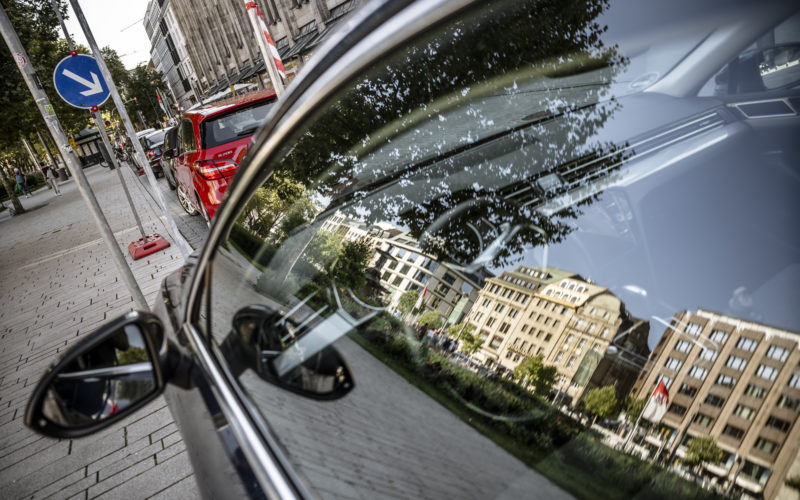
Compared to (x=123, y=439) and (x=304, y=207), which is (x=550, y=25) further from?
(x=123, y=439)

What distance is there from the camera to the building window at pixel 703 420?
58cm

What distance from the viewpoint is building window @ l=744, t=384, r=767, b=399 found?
549mm

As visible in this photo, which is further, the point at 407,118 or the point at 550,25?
the point at 407,118

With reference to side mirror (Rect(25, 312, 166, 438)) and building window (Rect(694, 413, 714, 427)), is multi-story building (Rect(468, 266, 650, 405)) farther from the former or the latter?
side mirror (Rect(25, 312, 166, 438))

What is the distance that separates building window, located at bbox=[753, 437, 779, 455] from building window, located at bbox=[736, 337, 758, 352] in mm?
111

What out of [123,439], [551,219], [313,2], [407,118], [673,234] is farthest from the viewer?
[313,2]

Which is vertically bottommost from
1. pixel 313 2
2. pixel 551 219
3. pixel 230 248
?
pixel 230 248

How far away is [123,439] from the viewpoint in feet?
10.7

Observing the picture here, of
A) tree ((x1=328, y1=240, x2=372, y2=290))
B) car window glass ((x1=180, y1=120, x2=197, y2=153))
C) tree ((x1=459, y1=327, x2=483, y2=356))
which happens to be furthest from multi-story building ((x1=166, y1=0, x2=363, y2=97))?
car window glass ((x1=180, y1=120, x2=197, y2=153))

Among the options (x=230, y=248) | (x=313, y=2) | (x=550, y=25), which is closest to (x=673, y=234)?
(x=550, y=25)

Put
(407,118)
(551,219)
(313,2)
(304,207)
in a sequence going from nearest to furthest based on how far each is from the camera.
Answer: (551,219)
(407,118)
(304,207)
(313,2)

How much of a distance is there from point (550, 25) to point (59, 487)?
3808 millimetres

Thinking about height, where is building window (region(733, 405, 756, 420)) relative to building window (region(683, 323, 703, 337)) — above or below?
below

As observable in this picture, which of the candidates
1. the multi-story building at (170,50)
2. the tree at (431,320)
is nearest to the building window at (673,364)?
the tree at (431,320)
